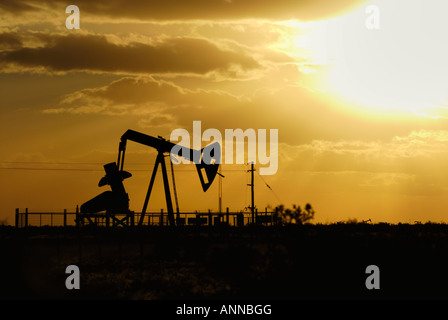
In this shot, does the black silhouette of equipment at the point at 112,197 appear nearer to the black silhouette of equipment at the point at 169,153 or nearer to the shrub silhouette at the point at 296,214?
the black silhouette of equipment at the point at 169,153

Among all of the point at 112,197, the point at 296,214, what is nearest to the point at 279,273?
the point at 296,214

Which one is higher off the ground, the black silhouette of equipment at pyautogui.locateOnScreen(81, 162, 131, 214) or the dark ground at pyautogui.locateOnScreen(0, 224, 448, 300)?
the black silhouette of equipment at pyautogui.locateOnScreen(81, 162, 131, 214)

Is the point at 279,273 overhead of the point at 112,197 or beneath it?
beneath

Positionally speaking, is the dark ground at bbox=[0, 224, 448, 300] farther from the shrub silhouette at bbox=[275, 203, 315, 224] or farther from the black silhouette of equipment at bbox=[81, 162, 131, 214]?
the black silhouette of equipment at bbox=[81, 162, 131, 214]

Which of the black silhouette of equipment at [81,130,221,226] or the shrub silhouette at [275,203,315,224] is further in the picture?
the black silhouette of equipment at [81,130,221,226]

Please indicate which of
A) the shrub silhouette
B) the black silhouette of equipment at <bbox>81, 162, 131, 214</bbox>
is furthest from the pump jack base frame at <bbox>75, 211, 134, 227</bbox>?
the shrub silhouette

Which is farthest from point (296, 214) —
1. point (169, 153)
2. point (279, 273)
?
point (169, 153)

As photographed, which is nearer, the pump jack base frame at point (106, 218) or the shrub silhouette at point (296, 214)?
the shrub silhouette at point (296, 214)

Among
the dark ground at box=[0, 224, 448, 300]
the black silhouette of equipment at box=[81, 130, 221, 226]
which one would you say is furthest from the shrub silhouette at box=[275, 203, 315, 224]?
the black silhouette of equipment at box=[81, 130, 221, 226]

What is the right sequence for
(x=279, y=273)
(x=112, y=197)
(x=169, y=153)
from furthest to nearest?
(x=112, y=197), (x=169, y=153), (x=279, y=273)

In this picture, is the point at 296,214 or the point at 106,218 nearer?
the point at 296,214

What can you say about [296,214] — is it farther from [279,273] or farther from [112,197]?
[112,197]

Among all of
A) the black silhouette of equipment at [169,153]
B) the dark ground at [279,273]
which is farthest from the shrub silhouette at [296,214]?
the black silhouette of equipment at [169,153]

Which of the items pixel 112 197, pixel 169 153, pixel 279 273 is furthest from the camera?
pixel 112 197
